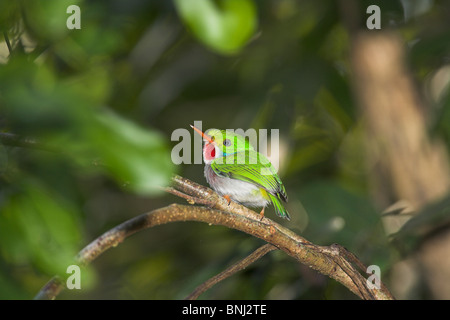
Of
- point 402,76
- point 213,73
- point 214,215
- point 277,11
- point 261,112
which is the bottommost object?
point 214,215

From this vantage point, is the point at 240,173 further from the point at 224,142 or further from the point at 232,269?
the point at 232,269

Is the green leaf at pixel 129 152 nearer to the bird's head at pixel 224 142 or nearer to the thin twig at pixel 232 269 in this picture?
the thin twig at pixel 232 269

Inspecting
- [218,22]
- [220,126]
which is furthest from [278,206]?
[220,126]

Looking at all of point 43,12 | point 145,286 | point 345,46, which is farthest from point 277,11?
point 43,12

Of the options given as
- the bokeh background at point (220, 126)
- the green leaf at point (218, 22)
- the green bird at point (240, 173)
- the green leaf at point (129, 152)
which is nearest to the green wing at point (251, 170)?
the green bird at point (240, 173)

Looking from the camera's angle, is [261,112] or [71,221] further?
[261,112]

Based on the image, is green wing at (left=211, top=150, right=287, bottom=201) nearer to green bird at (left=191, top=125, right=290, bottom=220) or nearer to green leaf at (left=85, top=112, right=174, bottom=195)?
green bird at (left=191, top=125, right=290, bottom=220)

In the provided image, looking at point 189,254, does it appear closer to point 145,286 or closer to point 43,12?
point 145,286
